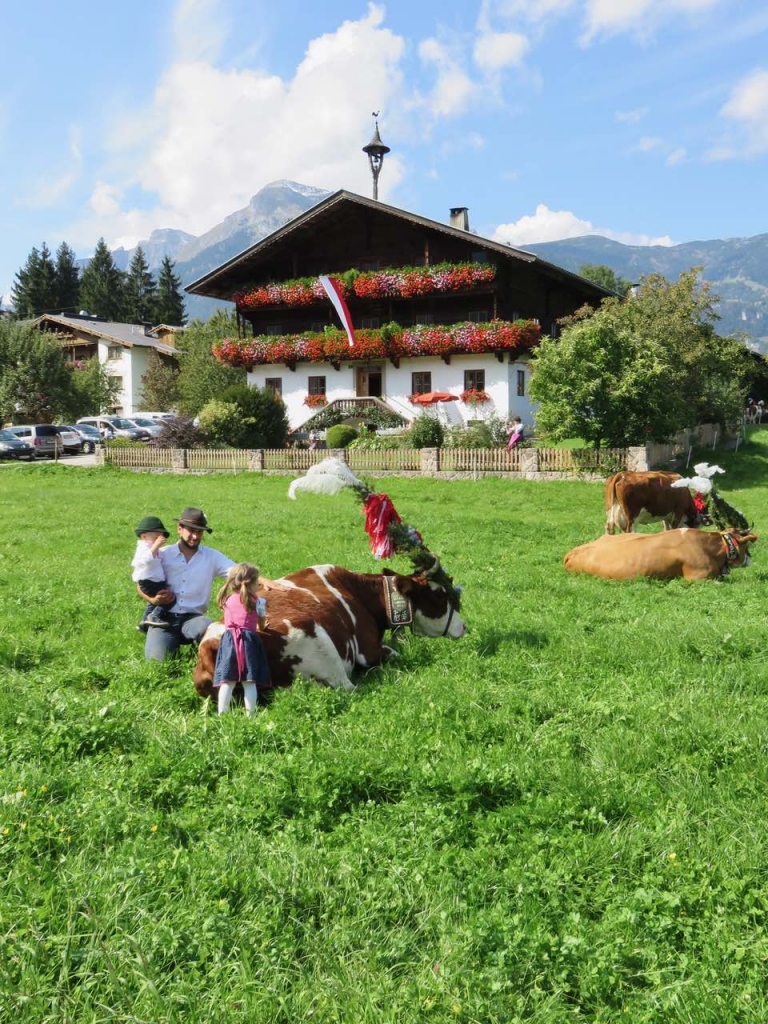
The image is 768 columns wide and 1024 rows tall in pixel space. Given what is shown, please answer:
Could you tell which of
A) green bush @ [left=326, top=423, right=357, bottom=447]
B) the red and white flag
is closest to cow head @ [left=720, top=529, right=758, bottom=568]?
green bush @ [left=326, top=423, right=357, bottom=447]

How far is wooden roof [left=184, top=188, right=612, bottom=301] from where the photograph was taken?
1320 inches

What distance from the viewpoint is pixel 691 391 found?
101ft

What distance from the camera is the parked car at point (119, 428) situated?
4319cm

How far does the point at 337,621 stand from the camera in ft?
20.6

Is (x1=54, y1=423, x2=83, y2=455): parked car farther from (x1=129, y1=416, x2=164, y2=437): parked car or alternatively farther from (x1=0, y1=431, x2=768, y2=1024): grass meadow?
(x1=0, y1=431, x2=768, y2=1024): grass meadow

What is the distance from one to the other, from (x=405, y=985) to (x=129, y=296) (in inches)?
3837

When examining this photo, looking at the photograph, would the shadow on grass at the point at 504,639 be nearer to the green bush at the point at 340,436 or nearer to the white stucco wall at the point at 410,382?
the green bush at the point at 340,436

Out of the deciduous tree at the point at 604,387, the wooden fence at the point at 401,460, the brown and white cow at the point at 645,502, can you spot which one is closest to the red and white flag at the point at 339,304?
the wooden fence at the point at 401,460

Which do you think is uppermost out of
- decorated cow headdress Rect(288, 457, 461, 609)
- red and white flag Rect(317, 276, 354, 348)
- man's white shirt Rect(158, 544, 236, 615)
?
red and white flag Rect(317, 276, 354, 348)

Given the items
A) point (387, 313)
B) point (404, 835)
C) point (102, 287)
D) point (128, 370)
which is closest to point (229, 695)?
point (404, 835)

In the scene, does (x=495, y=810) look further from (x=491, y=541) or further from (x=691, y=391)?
(x=691, y=391)

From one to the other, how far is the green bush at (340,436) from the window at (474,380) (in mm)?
6261

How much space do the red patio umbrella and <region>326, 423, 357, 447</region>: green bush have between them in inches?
168

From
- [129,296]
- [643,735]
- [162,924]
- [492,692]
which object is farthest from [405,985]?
[129,296]
